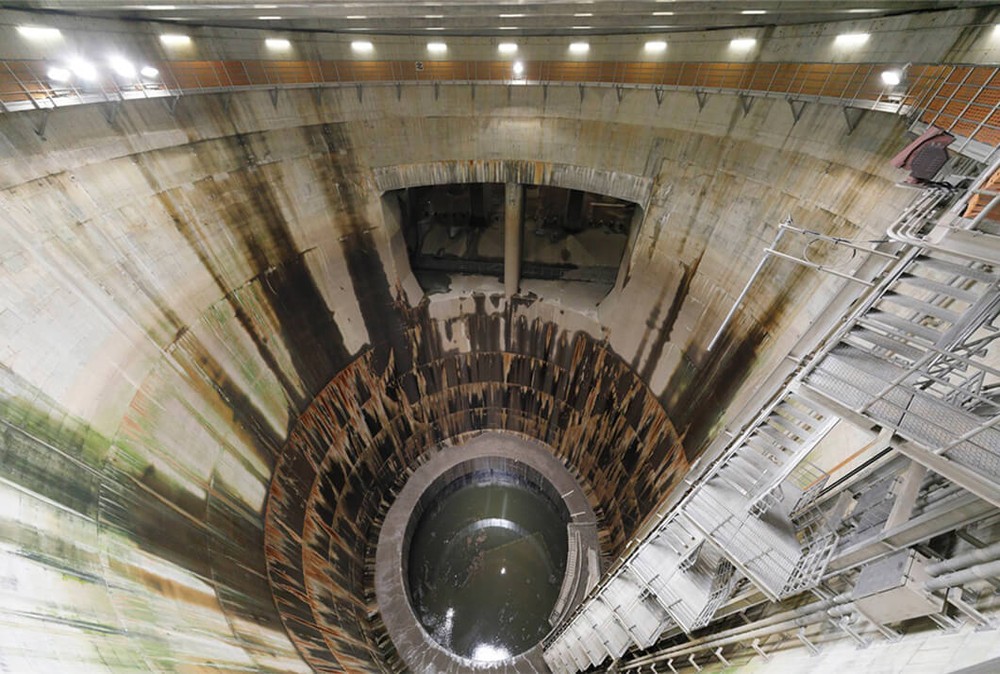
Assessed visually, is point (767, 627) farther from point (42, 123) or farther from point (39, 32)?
point (39, 32)

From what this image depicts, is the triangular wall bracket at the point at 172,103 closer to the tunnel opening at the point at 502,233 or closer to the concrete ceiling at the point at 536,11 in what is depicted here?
the concrete ceiling at the point at 536,11

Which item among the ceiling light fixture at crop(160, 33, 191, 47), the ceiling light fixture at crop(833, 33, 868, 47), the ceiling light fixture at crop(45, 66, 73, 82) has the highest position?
the ceiling light fixture at crop(160, 33, 191, 47)

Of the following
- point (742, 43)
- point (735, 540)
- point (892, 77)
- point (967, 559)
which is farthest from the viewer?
point (742, 43)

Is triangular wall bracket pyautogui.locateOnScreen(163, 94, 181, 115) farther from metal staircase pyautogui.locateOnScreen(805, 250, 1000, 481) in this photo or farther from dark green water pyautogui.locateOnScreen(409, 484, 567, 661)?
dark green water pyautogui.locateOnScreen(409, 484, 567, 661)

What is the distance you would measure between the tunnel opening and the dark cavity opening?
681 centimetres

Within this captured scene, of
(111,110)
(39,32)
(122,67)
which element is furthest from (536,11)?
(39,32)

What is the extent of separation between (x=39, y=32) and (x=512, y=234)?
394 inches

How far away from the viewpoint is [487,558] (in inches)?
466

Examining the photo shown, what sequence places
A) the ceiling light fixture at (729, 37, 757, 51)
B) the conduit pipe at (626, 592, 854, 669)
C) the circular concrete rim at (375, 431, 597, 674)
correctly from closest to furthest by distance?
the conduit pipe at (626, 592, 854, 669), the ceiling light fixture at (729, 37, 757, 51), the circular concrete rim at (375, 431, 597, 674)

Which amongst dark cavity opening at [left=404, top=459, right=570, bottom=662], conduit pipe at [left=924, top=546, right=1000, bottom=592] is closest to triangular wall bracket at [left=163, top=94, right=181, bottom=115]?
dark cavity opening at [left=404, top=459, right=570, bottom=662]

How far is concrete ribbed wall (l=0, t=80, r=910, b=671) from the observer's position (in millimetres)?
5410

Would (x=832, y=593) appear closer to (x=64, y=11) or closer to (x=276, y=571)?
(x=276, y=571)

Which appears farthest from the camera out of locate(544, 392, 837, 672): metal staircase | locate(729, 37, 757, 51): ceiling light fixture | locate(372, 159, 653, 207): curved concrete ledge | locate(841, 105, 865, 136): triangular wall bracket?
locate(372, 159, 653, 207): curved concrete ledge

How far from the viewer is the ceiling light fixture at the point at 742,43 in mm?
8376
